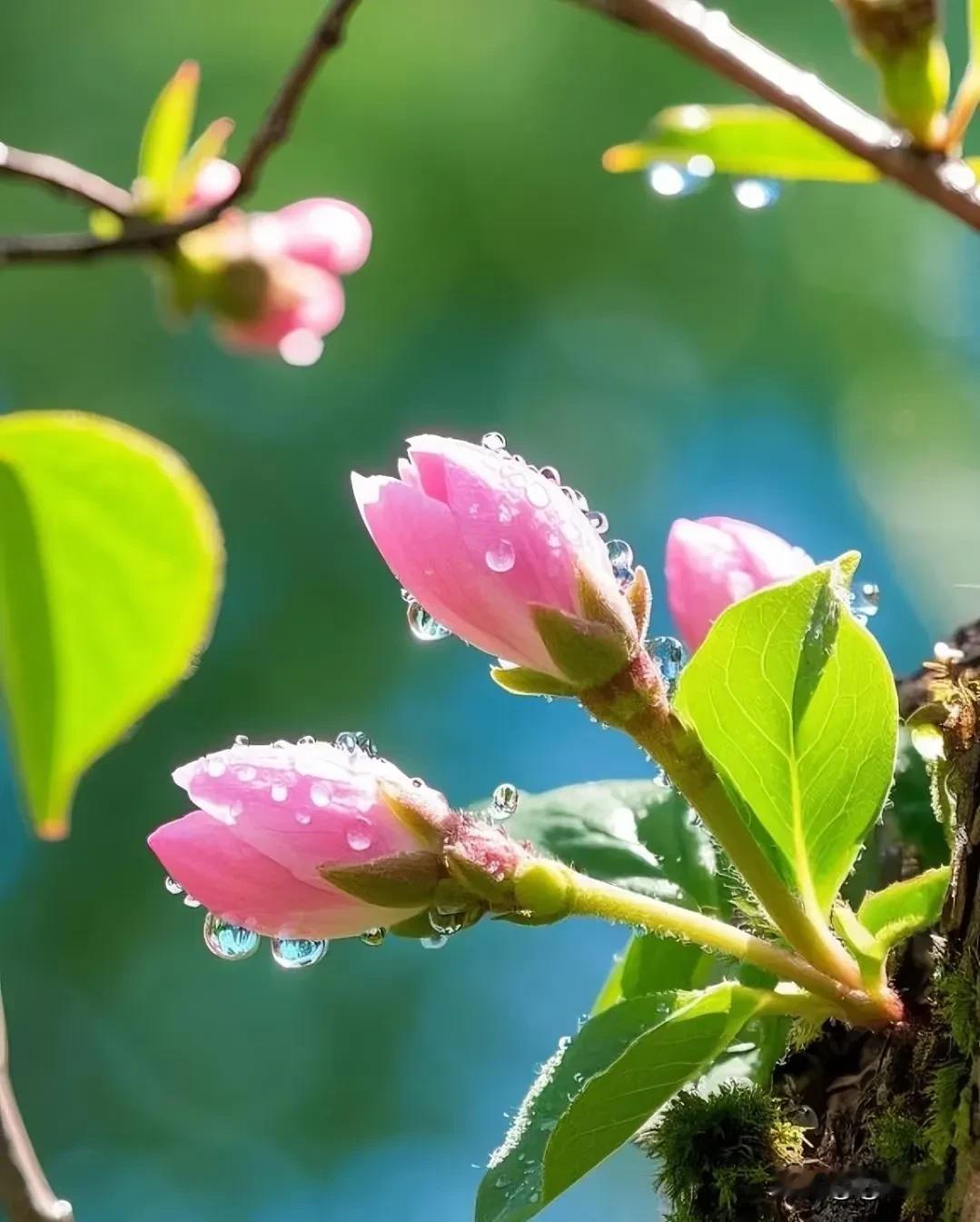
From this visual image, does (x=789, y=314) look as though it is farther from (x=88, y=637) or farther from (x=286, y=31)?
(x=88, y=637)

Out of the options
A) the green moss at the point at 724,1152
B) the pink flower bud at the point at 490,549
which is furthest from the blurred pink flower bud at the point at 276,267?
the green moss at the point at 724,1152

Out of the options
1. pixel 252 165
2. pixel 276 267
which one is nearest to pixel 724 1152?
pixel 252 165

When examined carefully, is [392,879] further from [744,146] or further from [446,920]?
[744,146]

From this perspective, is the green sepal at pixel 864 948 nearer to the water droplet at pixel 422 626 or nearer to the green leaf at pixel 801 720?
the green leaf at pixel 801 720

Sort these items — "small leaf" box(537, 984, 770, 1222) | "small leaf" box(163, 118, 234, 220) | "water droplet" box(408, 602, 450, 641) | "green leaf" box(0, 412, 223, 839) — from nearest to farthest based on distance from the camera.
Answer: "green leaf" box(0, 412, 223, 839), "small leaf" box(537, 984, 770, 1222), "water droplet" box(408, 602, 450, 641), "small leaf" box(163, 118, 234, 220)

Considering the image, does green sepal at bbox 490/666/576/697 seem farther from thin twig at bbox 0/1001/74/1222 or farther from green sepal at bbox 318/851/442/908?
thin twig at bbox 0/1001/74/1222

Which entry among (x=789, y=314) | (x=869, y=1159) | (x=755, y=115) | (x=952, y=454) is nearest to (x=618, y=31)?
(x=789, y=314)

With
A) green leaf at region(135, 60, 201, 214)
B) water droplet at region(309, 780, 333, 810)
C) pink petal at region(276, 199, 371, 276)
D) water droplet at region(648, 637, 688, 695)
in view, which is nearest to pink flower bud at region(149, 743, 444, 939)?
water droplet at region(309, 780, 333, 810)
